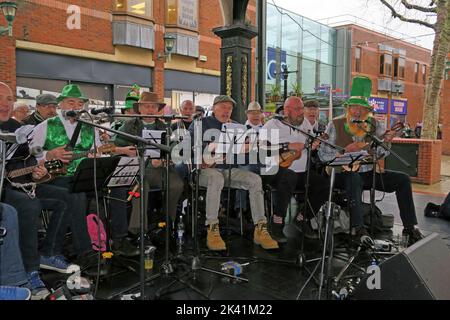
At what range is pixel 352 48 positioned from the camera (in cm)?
2581

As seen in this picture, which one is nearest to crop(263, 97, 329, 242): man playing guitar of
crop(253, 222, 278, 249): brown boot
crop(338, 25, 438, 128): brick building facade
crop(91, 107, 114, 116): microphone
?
crop(253, 222, 278, 249): brown boot

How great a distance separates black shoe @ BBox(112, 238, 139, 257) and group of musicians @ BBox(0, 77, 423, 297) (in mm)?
10

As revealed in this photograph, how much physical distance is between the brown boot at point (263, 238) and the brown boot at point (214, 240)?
41 centimetres

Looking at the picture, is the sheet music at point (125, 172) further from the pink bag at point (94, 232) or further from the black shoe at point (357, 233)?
the black shoe at point (357, 233)

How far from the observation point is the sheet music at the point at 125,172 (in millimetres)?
3609

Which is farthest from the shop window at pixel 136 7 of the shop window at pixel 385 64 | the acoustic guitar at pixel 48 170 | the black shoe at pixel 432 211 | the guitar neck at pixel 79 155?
the shop window at pixel 385 64

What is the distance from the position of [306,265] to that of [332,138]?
5.36 ft

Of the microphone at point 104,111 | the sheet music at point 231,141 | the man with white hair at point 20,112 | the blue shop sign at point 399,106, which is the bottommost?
the sheet music at point 231,141

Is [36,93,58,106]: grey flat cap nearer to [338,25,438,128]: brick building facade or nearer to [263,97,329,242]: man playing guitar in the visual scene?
[263,97,329,242]: man playing guitar

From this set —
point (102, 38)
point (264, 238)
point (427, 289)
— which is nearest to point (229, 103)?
point (264, 238)

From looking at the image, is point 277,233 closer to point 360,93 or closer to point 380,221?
point 380,221

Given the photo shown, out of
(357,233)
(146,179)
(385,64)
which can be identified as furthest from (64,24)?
(385,64)
